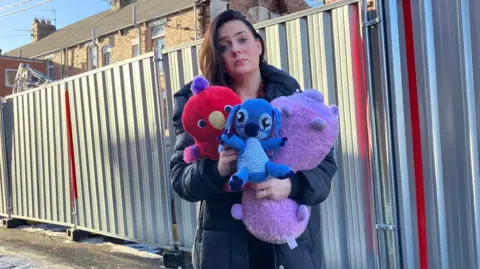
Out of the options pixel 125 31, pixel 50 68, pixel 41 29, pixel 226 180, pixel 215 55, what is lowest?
pixel 226 180

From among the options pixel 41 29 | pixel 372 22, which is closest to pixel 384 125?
pixel 372 22

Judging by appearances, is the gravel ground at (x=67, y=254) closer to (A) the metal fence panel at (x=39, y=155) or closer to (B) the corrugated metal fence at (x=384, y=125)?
(B) the corrugated metal fence at (x=384, y=125)

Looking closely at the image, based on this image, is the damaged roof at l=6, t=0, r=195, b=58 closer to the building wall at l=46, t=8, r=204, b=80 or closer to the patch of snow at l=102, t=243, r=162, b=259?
the building wall at l=46, t=8, r=204, b=80

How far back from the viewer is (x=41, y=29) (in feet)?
95.4

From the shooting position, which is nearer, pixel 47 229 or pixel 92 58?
pixel 47 229

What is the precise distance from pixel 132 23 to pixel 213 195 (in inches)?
752

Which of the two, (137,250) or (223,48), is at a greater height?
(223,48)

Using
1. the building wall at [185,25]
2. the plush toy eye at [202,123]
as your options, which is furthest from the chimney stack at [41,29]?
the plush toy eye at [202,123]

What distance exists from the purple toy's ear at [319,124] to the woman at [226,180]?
15cm

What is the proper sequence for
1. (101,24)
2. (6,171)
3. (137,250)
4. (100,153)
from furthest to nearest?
(101,24) → (6,171) → (100,153) → (137,250)

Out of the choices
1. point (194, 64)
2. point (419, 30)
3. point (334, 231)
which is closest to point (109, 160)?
point (194, 64)

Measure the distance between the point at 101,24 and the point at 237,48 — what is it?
23017 millimetres

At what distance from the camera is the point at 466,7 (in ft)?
8.34

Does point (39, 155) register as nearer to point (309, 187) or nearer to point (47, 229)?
point (47, 229)
